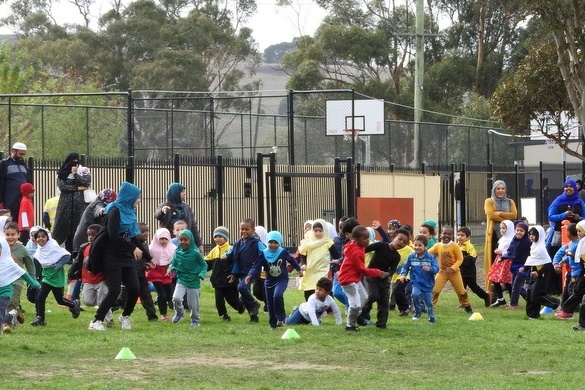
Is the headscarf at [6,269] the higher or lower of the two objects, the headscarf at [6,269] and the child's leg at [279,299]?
the higher

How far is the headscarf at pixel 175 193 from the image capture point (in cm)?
1888

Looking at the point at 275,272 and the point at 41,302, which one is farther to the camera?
the point at 275,272

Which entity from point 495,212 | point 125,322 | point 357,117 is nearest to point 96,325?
point 125,322

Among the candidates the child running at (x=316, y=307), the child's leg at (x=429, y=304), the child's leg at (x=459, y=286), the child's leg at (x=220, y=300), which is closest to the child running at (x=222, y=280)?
the child's leg at (x=220, y=300)

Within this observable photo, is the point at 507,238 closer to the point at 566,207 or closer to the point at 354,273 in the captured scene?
the point at 566,207

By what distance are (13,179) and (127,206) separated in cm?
455

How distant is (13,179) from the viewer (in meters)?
19.8

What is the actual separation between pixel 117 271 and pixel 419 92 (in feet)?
103

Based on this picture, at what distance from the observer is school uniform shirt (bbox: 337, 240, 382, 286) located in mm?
15914

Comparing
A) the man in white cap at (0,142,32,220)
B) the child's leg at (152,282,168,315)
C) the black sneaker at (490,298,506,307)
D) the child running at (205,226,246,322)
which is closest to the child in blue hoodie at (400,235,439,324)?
the child running at (205,226,246,322)

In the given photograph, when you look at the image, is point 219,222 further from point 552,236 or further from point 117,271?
point 117,271

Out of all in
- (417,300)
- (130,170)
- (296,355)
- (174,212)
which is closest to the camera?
(296,355)

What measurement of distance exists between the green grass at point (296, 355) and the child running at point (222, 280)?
0.66 ft

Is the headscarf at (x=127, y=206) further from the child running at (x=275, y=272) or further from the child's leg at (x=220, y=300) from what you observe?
the child's leg at (x=220, y=300)
